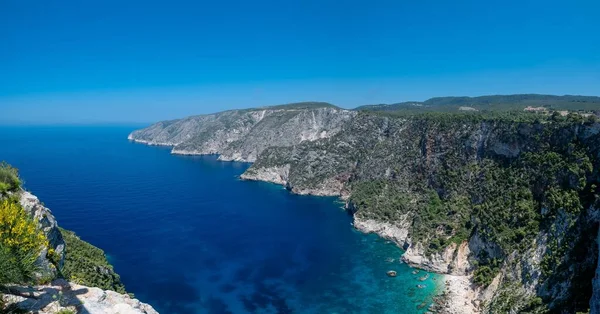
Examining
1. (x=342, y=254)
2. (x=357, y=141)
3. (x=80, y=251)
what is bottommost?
(x=342, y=254)

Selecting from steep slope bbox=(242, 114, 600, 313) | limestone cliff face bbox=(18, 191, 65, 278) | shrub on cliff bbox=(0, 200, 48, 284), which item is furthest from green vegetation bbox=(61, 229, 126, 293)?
steep slope bbox=(242, 114, 600, 313)

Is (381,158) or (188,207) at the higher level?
(381,158)

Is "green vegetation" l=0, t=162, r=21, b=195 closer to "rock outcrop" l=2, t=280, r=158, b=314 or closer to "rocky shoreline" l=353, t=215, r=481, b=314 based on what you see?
"rock outcrop" l=2, t=280, r=158, b=314

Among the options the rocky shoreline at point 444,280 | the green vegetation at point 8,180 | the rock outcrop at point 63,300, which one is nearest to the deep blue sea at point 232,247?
the rocky shoreline at point 444,280

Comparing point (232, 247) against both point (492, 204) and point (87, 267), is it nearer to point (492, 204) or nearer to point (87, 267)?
point (87, 267)

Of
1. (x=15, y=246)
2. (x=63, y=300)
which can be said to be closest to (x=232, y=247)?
(x=63, y=300)

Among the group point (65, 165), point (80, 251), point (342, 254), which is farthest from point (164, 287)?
point (65, 165)

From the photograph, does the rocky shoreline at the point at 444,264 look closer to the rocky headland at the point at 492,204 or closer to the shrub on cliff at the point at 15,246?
the rocky headland at the point at 492,204

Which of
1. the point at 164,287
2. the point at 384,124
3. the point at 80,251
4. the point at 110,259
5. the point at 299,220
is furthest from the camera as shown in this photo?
the point at 384,124

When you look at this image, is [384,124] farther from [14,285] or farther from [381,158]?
[14,285]
